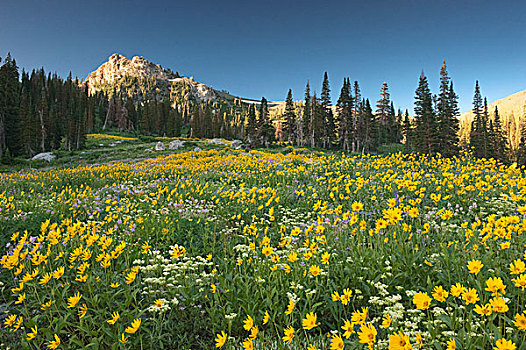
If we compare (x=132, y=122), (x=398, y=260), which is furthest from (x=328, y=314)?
(x=132, y=122)

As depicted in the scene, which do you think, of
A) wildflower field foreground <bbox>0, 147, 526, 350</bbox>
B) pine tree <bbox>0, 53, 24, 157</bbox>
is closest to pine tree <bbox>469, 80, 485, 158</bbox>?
wildflower field foreground <bbox>0, 147, 526, 350</bbox>

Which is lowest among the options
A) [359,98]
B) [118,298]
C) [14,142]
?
[118,298]

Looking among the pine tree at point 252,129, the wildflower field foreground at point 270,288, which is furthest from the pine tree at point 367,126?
the wildflower field foreground at point 270,288

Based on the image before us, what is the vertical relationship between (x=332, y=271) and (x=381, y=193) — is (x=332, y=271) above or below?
below

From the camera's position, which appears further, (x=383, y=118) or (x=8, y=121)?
(x=383, y=118)

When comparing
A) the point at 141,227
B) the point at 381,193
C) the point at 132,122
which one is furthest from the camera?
the point at 132,122

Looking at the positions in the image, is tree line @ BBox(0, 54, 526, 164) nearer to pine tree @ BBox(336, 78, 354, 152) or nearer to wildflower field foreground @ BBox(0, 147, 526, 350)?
pine tree @ BBox(336, 78, 354, 152)

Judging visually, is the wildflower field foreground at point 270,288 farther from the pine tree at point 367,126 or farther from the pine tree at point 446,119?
the pine tree at point 367,126

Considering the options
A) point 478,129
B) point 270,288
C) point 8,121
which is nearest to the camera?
point 270,288

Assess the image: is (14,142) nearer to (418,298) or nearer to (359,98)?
(418,298)

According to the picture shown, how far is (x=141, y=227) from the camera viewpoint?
548 cm

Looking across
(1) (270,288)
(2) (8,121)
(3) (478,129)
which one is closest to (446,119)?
(3) (478,129)

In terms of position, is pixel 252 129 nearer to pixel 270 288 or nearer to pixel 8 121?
pixel 8 121

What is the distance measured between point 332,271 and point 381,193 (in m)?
5.05
